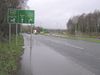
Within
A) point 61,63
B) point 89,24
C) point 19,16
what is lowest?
point 61,63

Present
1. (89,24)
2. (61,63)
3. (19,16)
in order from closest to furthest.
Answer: (61,63) → (19,16) → (89,24)

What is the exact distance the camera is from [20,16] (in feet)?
109

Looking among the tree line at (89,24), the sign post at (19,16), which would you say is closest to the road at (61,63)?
the sign post at (19,16)

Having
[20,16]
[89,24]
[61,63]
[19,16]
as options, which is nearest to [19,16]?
[19,16]

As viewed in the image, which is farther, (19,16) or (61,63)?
(19,16)

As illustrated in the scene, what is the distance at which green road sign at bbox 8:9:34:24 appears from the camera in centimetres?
3096

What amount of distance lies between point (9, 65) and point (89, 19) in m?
112

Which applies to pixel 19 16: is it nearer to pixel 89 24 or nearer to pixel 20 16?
pixel 20 16

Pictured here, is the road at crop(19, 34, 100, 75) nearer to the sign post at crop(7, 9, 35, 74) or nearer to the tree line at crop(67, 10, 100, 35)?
the sign post at crop(7, 9, 35, 74)

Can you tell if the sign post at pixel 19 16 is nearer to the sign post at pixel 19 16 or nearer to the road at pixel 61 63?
the sign post at pixel 19 16

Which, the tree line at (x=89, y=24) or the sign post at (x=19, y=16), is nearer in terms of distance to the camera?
the sign post at (x=19, y=16)

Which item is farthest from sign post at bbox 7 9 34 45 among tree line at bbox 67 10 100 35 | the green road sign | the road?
tree line at bbox 67 10 100 35

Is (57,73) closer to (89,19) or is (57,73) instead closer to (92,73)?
(92,73)

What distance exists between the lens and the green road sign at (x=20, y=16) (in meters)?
31.0
